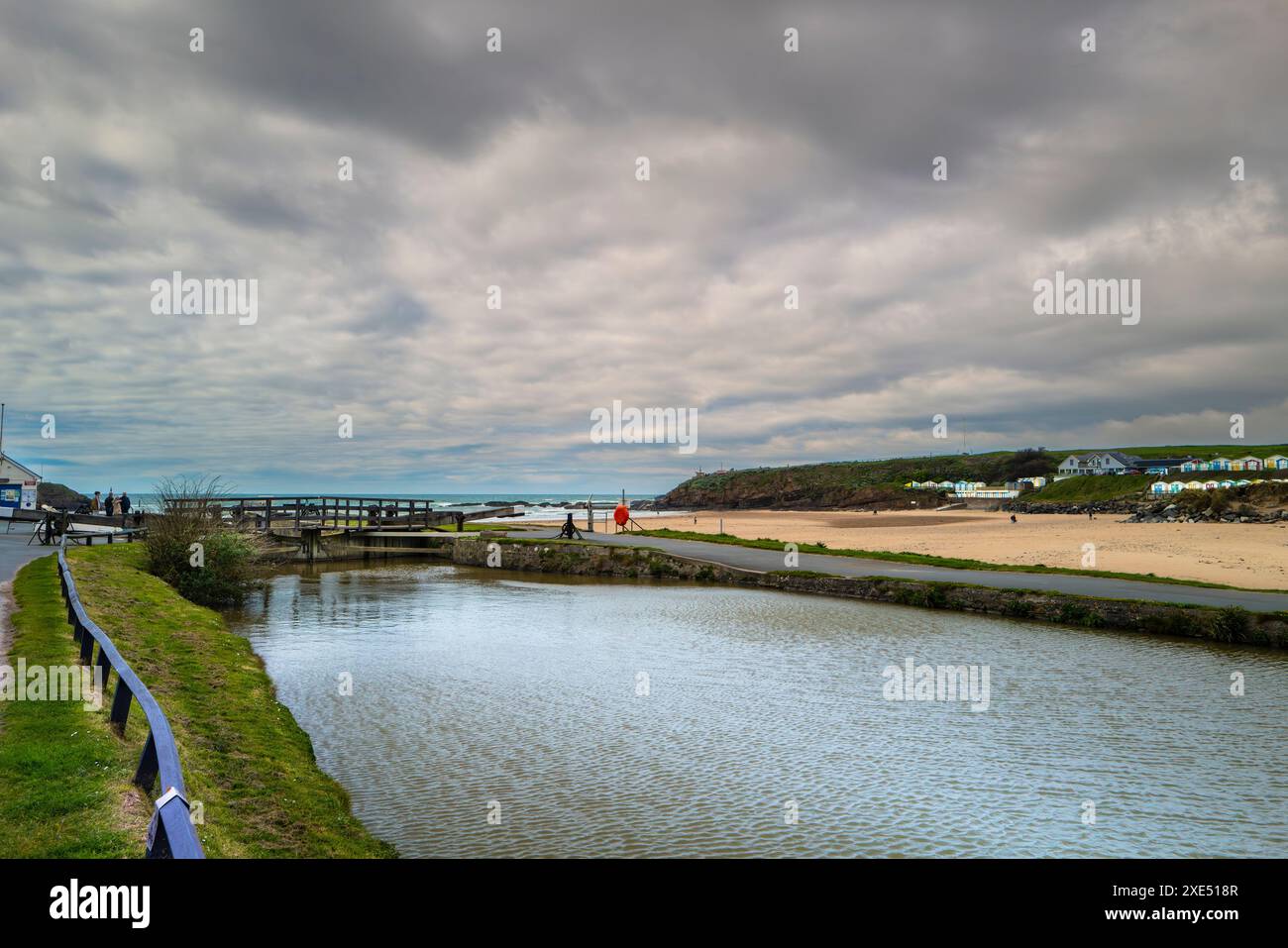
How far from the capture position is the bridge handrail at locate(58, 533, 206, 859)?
344cm

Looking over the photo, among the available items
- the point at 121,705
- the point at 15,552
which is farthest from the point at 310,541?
the point at 121,705

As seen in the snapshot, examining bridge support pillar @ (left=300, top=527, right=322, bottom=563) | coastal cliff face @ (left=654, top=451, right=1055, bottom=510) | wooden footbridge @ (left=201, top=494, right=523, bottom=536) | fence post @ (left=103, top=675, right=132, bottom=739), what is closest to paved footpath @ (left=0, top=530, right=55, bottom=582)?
wooden footbridge @ (left=201, top=494, right=523, bottom=536)

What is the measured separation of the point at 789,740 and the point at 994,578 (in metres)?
14.5

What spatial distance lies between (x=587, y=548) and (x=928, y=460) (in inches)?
6162

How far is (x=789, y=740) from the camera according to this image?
943 cm

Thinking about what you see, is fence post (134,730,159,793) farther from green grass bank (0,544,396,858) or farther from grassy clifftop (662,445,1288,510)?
grassy clifftop (662,445,1288,510)

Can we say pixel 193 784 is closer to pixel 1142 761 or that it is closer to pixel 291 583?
pixel 1142 761

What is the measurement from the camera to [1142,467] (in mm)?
132000

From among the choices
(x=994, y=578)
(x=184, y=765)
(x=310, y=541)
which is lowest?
(x=994, y=578)

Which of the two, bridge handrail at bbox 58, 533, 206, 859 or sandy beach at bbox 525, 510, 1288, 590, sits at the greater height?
bridge handrail at bbox 58, 533, 206, 859

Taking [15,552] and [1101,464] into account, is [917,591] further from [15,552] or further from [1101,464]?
[1101,464]

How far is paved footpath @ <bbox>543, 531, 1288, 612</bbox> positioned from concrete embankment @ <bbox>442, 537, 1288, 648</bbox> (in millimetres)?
492

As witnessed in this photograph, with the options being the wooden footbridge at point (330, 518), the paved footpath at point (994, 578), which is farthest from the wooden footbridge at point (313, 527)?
the paved footpath at point (994, 578)

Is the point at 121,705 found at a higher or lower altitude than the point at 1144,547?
higher
